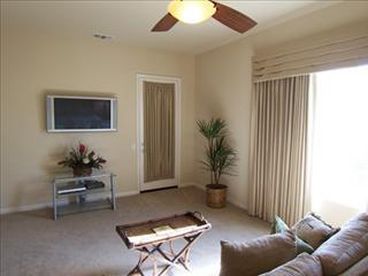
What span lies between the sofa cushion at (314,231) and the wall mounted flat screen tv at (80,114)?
12.1 ft

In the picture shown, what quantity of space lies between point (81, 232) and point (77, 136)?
173cm

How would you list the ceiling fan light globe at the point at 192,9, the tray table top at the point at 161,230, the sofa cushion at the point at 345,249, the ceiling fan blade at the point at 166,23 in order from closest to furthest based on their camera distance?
the sofa cushion at the point at 345,249
the ceiling fan light globe at the point at 192,9
the ceiling fan blade at the point at 166,23
the tray table top at the point at 161,230

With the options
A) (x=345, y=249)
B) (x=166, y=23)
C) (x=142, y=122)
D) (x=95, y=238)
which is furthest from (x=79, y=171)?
(x=345, y=249)

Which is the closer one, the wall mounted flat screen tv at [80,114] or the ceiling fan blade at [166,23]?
the ceiling fan blade at [166,23]

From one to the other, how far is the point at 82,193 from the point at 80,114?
4.22 feet

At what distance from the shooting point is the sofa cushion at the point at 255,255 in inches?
57.0

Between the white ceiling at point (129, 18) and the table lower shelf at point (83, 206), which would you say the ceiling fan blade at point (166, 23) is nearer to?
the white ceiling at point (129, 18)

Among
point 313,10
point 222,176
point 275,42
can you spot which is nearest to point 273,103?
point 275,42

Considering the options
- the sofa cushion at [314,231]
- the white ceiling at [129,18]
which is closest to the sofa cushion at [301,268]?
the sofa cushion at [314,231]

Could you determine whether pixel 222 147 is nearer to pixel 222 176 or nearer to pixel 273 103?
pixel 222 176

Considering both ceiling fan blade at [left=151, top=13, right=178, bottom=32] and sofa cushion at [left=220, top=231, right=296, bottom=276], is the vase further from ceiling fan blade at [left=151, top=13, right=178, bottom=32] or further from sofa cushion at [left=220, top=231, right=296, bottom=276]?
sofa cushion at [left=220, top=231, right=296, bottom=276]

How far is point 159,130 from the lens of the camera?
18.1ft

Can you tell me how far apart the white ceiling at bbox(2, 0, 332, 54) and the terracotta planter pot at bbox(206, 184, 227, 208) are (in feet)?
8.08

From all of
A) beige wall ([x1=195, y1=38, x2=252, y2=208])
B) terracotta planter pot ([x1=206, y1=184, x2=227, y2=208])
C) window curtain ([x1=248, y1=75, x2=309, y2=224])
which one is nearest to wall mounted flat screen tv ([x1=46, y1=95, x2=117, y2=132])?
beige wall ([x1=195, y1=38, x2=252, y2=208])
